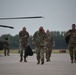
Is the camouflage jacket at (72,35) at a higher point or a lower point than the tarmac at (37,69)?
higher

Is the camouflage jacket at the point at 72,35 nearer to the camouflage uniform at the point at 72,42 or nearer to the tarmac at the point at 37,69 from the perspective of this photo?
the camouflage uniform at the point at 72,42

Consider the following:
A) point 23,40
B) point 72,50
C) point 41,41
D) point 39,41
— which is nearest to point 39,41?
point 39,41

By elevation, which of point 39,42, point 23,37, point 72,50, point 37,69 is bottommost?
point 37,69

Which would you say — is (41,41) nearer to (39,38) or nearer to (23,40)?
(39,38)

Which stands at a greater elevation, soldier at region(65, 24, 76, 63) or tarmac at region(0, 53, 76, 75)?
soldier at region(65, 24, 76, 63)

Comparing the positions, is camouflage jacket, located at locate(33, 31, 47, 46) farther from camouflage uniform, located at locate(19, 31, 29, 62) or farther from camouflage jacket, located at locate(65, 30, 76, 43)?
camouflage uniform, located at locate(19, 31, 29, 62)

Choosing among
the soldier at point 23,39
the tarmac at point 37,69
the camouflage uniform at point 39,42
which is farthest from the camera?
the soldier at point 23,39

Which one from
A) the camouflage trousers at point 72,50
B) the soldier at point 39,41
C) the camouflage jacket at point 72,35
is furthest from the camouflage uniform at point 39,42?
the camouflage trousers at point 72,50

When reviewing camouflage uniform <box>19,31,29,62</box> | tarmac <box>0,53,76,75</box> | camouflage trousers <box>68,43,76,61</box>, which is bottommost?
tarmac <box>0,53,76,75</box>

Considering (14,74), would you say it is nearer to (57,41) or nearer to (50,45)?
(50,45)

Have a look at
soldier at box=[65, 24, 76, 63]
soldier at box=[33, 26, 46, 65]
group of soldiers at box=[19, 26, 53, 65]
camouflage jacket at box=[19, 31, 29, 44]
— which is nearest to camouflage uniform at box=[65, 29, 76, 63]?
soldier at box=[65, 24, 76, 63]

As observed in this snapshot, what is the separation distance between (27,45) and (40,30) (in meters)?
2.69

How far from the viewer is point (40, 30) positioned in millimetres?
19734

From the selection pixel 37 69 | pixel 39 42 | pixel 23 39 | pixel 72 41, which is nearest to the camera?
pixel 37 69
